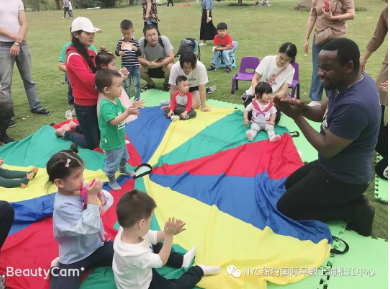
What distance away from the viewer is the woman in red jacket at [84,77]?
422 cm

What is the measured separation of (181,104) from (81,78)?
2124 mm

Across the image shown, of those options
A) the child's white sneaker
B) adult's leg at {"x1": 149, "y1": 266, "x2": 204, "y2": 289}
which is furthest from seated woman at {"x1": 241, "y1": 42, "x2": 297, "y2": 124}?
adult's leg at {"x1": 149, "y1": 266, "x2": 204, "y2": 289}

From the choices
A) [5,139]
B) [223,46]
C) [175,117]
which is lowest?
[5,139]

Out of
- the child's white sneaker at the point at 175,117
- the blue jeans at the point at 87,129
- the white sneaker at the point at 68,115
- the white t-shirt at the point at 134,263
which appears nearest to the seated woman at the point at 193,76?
the child's white sneaker at the point at 175,117

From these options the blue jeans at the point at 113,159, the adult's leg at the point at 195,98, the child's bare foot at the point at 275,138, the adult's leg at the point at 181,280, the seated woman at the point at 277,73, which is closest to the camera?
the adult's leg at the point at 181,280

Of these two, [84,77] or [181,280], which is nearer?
[181,280]

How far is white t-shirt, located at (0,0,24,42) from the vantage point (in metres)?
5.25

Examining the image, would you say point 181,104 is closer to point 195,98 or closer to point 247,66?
point 195,98

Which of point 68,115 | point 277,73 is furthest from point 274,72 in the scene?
point 68,115

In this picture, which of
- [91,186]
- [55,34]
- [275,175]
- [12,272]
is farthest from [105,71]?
[55,34]

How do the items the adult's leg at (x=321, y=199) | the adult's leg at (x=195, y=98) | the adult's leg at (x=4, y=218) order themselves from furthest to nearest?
the adult's leg at (x=195, y=98) → the adult's leg at (x=321, y=199) → the adult's leg at (x=4, y=218)

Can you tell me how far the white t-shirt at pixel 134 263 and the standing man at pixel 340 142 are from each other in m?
1.70

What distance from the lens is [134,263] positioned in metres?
2.23

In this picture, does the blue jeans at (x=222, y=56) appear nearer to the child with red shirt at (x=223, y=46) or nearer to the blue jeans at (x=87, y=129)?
the child with red shirt at (x=223, y=46)
